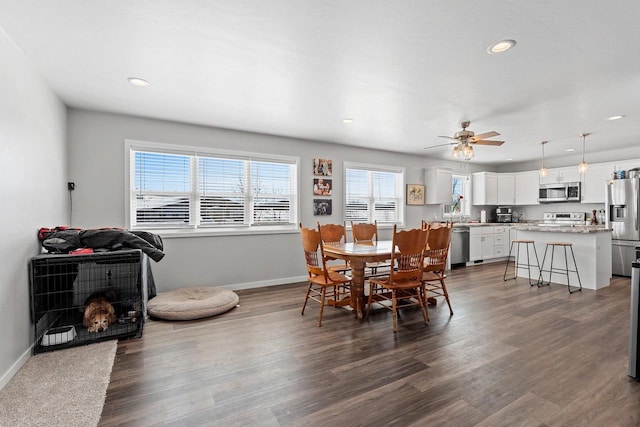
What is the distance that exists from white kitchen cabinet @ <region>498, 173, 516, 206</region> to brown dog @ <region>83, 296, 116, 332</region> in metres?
8.35

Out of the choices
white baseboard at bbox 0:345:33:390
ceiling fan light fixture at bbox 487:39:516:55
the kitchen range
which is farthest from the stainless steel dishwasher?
white baseboard at bbox 0:345:33:390

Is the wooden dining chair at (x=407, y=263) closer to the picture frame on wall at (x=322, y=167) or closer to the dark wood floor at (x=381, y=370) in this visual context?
the dark wood floor at (x=381, y=370)

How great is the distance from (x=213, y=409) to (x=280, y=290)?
285 centimetres

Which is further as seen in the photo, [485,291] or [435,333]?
[485,291]

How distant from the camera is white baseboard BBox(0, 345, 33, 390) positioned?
214 centimetres

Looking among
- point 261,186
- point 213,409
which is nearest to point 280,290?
point 261,186

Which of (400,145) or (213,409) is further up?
(400,145)

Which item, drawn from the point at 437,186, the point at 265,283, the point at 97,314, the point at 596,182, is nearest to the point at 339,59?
the point at 97,314

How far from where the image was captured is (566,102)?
362 cm

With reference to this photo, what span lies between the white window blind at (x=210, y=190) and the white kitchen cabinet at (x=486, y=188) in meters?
5.14

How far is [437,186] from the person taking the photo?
6816mm

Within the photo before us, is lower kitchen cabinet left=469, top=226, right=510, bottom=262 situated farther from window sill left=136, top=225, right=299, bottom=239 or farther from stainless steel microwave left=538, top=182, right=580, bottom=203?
window sill left=136, top=225, right=299, bottom=239

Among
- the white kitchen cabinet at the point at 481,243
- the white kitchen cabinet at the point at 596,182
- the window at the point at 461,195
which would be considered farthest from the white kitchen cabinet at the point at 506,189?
the white kitchen cabinet at the point at 596,182

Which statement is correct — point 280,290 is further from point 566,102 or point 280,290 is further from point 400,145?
point 566,102
